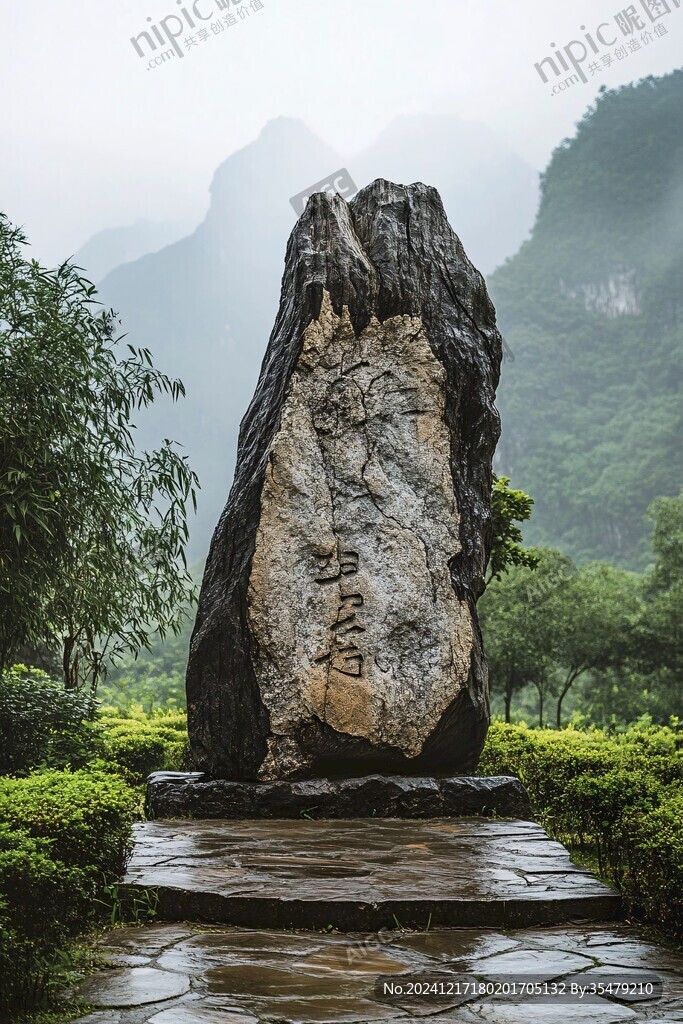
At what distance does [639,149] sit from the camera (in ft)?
158

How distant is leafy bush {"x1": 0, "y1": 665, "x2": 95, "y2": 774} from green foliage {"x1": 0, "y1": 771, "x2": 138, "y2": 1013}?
233 centimetres

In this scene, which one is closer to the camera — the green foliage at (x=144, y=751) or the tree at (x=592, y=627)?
the green foliage at (x=144, y=751)

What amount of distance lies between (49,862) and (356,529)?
316cm

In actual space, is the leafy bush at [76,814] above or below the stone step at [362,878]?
above

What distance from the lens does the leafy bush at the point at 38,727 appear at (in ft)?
20.2

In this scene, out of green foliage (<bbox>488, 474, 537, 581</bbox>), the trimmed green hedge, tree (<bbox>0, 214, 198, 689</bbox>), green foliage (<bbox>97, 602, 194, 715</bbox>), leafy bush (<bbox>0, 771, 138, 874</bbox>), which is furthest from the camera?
green foliage (<bbox>97, 602, 194, 715</bbox>)

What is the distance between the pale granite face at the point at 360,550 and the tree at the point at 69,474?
5.11ft

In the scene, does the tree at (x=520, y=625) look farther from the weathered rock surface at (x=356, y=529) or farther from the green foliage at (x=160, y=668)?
the green foliage at (x=160, y=668)

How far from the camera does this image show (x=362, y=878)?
3758 millimetres

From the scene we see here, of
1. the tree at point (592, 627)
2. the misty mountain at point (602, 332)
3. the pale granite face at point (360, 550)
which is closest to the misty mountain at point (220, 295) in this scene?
the misty mountain at point (602, 332)

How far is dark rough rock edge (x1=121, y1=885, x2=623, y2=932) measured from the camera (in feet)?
11.1

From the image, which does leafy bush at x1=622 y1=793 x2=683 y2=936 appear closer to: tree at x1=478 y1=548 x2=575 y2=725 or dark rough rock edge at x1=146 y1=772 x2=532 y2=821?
dark rough rock edge at x1=146 y1=772 x2=532 y2=821

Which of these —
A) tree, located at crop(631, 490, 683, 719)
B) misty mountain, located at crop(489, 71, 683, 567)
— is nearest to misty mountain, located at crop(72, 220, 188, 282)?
misty mountain, located at crop(489, 71, 683, 567)

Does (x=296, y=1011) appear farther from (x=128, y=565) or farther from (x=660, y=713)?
(x=660, y=713)
